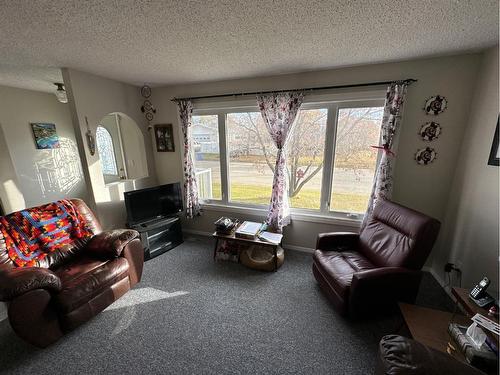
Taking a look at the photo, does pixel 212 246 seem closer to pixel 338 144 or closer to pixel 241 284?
pixel 241 284

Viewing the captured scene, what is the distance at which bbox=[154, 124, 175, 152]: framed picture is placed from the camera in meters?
3.15

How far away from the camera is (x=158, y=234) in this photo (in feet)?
9.29

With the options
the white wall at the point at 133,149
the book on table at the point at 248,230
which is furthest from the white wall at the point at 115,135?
the book on table at the point at 248,230

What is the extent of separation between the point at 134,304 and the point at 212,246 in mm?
1245

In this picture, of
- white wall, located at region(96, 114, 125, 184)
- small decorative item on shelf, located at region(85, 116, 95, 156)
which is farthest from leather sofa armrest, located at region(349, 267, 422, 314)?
white wall, located at region(96, 114, 125, 184)

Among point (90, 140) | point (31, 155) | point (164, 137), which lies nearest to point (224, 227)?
point (164, 137)

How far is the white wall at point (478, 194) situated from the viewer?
168 cm

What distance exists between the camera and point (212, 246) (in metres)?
3.05

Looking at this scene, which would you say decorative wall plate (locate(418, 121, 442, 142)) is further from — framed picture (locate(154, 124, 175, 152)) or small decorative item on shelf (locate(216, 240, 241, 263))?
framed picture (locate(154, 124, 175, 152))

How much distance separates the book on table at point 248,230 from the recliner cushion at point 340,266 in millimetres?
754

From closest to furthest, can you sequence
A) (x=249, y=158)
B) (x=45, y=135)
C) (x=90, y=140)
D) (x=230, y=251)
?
(x=90, y=140)
(x=230, y=251)
(x=249, y=158)
(x=45, y=135)

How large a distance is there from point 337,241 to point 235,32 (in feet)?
7.16

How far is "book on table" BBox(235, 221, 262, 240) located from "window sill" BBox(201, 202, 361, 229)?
1.11 feet

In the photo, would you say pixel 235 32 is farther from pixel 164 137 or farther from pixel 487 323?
pixel 487 323
